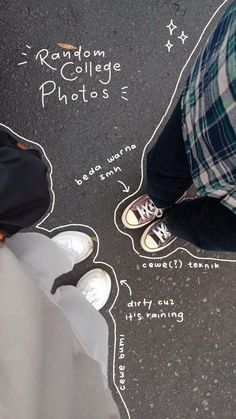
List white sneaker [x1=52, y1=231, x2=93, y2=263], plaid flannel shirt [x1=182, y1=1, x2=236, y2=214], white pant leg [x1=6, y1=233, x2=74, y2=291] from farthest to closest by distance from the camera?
white sneaker [x1=52, y1=231, x2=93, y2=263] → white pant leg [x1=6, y1=233, x2=74, y2=291] → plaid flannel shirt [x1=182, y1=1, x2=236, y2=214]

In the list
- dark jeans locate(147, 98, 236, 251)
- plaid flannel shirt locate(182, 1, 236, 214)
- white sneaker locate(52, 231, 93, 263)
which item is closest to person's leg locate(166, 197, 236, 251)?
dark jeans locate(147, 98, 236, 251)

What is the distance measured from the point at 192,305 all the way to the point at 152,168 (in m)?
0.62

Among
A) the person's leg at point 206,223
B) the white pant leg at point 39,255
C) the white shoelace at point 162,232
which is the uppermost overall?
the white pant leg at point 39,255

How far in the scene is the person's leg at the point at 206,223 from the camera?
115 centimetres

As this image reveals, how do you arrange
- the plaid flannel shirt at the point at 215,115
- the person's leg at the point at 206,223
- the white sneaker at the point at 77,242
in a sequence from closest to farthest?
the plaid flannel shirt at the point at 215,115, the person's leg at the point at 206,223, the white sneaker at the point at 77,242

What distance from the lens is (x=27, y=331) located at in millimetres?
841

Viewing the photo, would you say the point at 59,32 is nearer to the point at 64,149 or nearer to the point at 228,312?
the point at 64,149

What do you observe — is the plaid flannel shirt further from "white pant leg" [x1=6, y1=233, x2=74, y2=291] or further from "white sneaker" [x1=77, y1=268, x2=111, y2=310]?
"white sneaker" [x1=77, y1=268, x2=111, y2=310]

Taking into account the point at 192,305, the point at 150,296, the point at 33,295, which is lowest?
the point at 192,305

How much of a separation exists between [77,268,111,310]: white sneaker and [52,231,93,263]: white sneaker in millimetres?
64

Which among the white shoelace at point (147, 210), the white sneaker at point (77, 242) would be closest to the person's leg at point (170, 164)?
the white shoelace at point (147, 210)

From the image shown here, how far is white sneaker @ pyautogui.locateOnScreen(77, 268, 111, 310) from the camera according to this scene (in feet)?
5.12

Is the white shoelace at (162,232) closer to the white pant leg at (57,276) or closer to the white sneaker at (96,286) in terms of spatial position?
the white sneaker at (96,286)

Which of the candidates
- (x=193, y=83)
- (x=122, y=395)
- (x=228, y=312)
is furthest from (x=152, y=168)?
(x=122, y=395)
